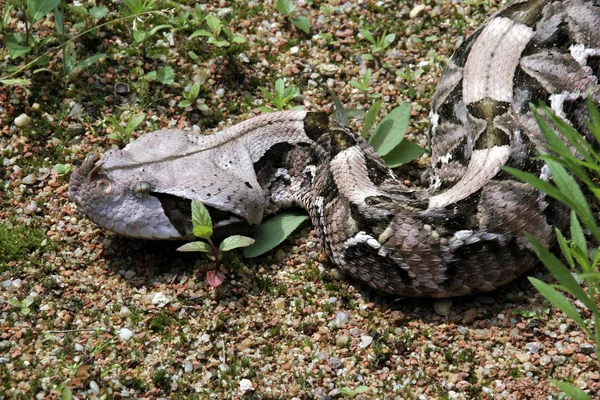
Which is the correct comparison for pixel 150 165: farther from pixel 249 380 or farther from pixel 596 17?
pixel 596 17

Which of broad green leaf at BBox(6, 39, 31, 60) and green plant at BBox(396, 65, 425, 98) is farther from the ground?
green plant at BBox(396, 65, 425, 98)

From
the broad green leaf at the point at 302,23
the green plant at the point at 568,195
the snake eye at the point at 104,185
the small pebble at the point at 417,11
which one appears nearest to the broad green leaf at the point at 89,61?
the snake eye at the point at 104,185

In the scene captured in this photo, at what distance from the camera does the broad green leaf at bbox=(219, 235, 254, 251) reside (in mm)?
6211

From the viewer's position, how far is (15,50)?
24.4ft

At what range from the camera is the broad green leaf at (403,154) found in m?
7.21

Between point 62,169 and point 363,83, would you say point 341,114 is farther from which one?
point 62,169

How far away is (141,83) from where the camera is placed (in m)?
7.82

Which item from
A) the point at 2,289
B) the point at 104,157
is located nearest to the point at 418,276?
the point at 104,157

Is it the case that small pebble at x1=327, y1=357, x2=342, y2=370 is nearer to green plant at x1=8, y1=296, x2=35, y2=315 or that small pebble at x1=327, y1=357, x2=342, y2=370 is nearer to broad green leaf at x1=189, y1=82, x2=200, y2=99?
green plant at x1=8, y1=296, x2=35, y2=315

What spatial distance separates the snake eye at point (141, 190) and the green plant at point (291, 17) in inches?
113

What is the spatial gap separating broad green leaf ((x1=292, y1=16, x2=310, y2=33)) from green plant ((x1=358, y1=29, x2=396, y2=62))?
0.57m

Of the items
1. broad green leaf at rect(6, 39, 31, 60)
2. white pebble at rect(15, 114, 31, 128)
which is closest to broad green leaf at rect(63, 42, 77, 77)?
broad green leaf at rect(6, 39, 31, 60)

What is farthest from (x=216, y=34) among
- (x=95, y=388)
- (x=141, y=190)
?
(x=95, y=388)

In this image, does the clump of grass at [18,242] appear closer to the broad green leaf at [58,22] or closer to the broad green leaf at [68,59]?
the broad green leaf at [68,59]
